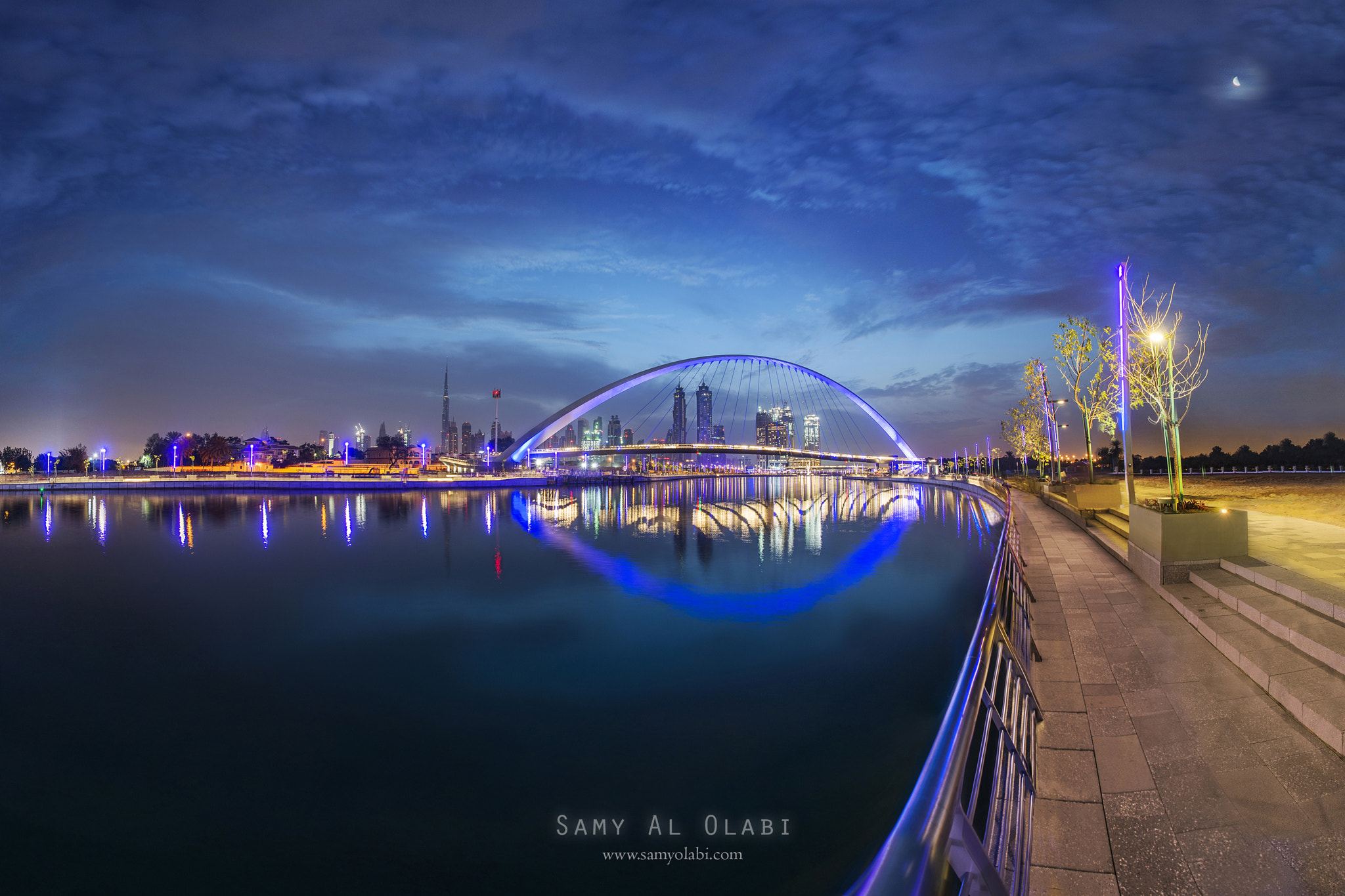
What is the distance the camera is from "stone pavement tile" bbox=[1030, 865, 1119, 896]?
2.84m

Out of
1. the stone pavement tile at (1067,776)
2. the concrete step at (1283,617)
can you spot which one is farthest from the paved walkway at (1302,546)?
the stone pavement tile at (1067,776)

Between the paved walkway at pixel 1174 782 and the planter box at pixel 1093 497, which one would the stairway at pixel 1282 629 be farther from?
the planter box at pixel 1093 497

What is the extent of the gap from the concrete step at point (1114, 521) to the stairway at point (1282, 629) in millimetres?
6276

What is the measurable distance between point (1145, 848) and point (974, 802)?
1742mm

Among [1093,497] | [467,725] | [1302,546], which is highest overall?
[1093,497]

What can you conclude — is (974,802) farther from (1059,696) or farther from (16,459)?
(16,459)

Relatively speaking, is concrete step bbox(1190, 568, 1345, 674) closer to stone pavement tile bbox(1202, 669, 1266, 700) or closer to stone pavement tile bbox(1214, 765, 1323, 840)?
stone pavement tile bbox(1202, 669, 1266, 700)

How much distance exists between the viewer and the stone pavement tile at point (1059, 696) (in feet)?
15.8

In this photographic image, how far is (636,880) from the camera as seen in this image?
486cm

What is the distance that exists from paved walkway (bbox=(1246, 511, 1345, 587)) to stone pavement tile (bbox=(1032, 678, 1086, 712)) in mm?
3987

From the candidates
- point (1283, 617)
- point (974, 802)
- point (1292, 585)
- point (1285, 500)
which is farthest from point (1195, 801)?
point (1285, 500)

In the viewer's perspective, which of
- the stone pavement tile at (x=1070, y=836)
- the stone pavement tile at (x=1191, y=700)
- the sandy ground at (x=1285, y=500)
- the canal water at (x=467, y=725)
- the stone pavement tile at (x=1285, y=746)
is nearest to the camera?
the stone pavement tile at (x=1070, y=836)

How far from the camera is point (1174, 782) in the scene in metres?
3.69

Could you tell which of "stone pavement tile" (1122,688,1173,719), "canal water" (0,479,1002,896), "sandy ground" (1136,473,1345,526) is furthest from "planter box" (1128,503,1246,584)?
"sandy ground" (1136,473,1345,526)
